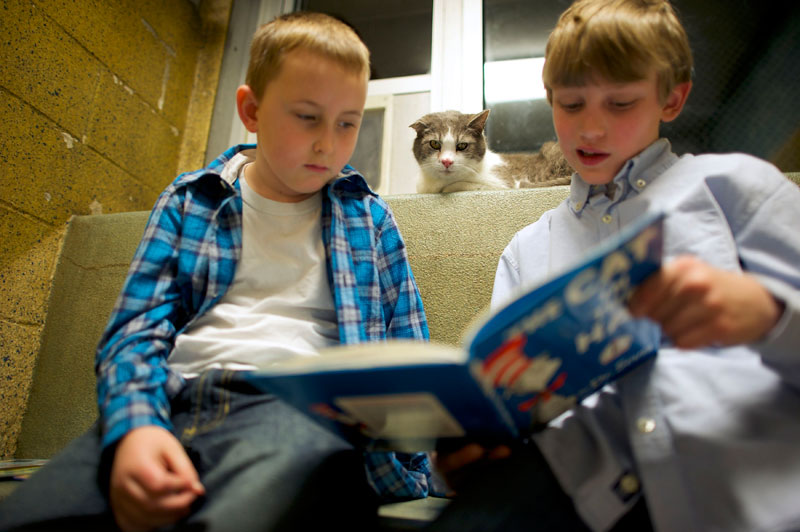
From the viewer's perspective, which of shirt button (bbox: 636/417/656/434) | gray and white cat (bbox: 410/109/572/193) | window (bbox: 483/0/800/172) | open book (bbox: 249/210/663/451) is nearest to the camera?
open book (bbox: 249/210/663/451)

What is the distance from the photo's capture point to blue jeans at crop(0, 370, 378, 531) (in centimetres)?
51

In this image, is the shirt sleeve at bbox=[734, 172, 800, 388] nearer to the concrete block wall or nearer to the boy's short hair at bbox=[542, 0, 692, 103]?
the boy's short hair at bbox=[542, 0, 692, 103]

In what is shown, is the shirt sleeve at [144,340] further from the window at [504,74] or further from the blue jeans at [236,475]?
the window at [504,74]

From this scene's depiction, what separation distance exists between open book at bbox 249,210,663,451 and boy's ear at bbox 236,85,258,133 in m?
0.54

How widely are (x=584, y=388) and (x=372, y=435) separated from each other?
0.79 ft

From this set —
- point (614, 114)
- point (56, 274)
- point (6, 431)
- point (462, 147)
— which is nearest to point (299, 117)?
point (614, 114)

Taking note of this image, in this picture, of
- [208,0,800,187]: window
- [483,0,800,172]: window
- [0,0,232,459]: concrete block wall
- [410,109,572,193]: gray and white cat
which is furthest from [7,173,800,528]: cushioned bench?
[483,0,800,172]: window

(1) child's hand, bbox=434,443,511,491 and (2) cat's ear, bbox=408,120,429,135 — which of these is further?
(2) cat's ear, bbox=408,120,429,135

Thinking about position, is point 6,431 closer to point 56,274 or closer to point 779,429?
point 56,274

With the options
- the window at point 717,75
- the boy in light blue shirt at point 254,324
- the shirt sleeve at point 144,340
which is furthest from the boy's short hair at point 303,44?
the window at point 717,75

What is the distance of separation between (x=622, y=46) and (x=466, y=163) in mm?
1047

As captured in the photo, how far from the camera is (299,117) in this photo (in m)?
0.75

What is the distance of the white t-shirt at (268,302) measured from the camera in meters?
0.69

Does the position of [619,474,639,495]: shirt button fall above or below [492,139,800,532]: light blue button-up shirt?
below
